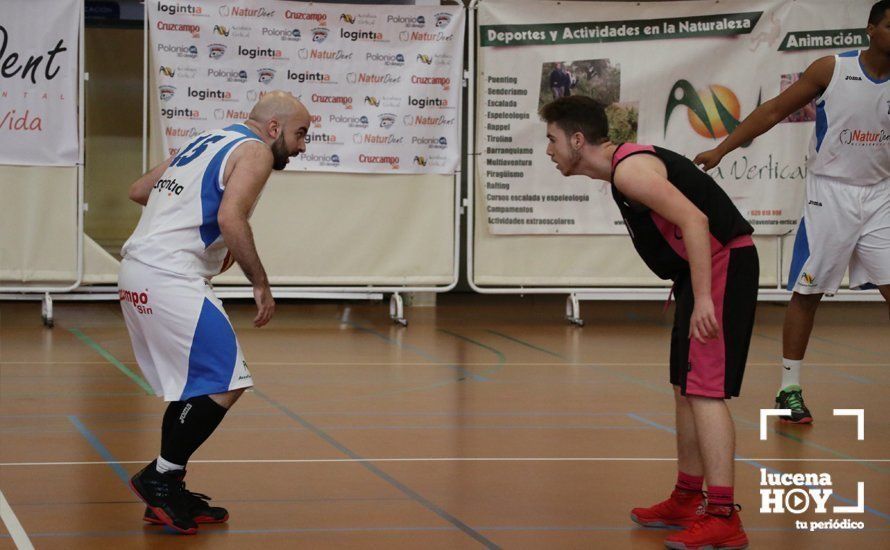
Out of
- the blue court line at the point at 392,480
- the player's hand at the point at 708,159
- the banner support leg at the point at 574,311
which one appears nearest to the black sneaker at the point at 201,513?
the blue court line at the point at 392,480

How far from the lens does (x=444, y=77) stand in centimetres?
1038

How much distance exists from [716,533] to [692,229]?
1.00 m

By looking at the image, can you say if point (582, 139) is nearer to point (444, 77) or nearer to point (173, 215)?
point (173, 215)

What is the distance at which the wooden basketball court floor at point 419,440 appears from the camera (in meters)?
4.31

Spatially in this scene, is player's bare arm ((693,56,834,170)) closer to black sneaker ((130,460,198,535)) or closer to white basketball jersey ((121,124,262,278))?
white basketball jersey ((121,124,262,278))

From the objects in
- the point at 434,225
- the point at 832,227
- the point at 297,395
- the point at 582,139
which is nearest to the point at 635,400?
the point at 832,227

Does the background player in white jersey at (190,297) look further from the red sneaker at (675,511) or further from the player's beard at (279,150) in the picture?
the red sneaker at (675,511)

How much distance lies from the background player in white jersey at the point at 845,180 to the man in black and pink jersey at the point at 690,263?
6.51 ft

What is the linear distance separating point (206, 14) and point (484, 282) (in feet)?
10.5

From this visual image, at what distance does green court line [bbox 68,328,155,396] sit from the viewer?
24.1 ft

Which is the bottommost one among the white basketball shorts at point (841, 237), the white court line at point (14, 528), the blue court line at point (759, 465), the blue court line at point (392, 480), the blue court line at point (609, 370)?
the blue court line at point (392, 480)

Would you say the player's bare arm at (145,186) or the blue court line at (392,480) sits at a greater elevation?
the player's bare arm at (145,186)

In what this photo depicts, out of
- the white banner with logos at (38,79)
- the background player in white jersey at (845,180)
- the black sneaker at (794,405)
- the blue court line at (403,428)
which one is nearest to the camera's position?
the blue court line at (403,428)

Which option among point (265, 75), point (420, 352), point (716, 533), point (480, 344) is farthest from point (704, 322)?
point (265, 75)
